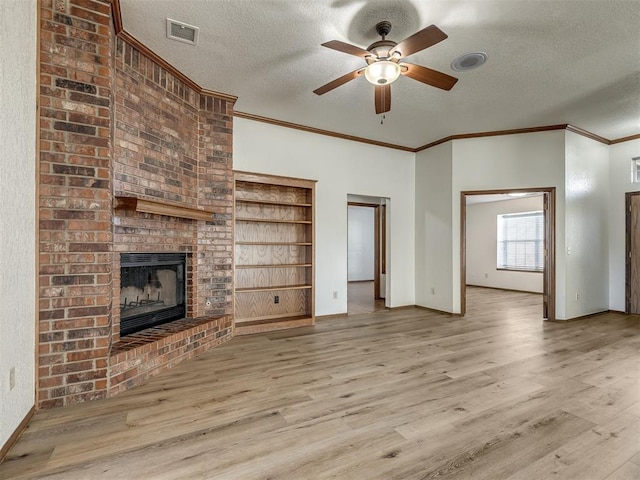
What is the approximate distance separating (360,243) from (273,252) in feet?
20.7

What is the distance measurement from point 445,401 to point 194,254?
288cm

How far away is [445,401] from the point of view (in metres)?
2.31

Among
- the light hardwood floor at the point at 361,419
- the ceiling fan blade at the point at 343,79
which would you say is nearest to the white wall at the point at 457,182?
the light hardwood floor at the point at 361,419

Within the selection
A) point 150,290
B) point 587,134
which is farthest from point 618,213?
point 150,290

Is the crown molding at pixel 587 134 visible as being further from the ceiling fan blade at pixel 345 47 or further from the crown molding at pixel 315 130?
the ceiling fan blade at pixel 345 47

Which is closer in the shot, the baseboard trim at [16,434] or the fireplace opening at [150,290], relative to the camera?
the baseboard trim at [16,434]

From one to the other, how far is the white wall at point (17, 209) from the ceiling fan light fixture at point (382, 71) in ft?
7.32

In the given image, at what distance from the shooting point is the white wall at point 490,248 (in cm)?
782

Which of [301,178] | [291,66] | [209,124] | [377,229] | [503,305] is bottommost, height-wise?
[503,305]

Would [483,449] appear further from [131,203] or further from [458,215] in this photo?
[458,215]

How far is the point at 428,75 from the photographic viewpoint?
257 centimetres

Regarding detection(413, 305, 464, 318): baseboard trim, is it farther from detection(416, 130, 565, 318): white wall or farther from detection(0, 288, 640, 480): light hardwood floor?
detection(0, 288, 640, 480): light hardwood floor

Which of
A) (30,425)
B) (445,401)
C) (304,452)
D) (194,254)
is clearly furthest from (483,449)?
(194,254)

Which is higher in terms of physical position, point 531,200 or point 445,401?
point 531,200
